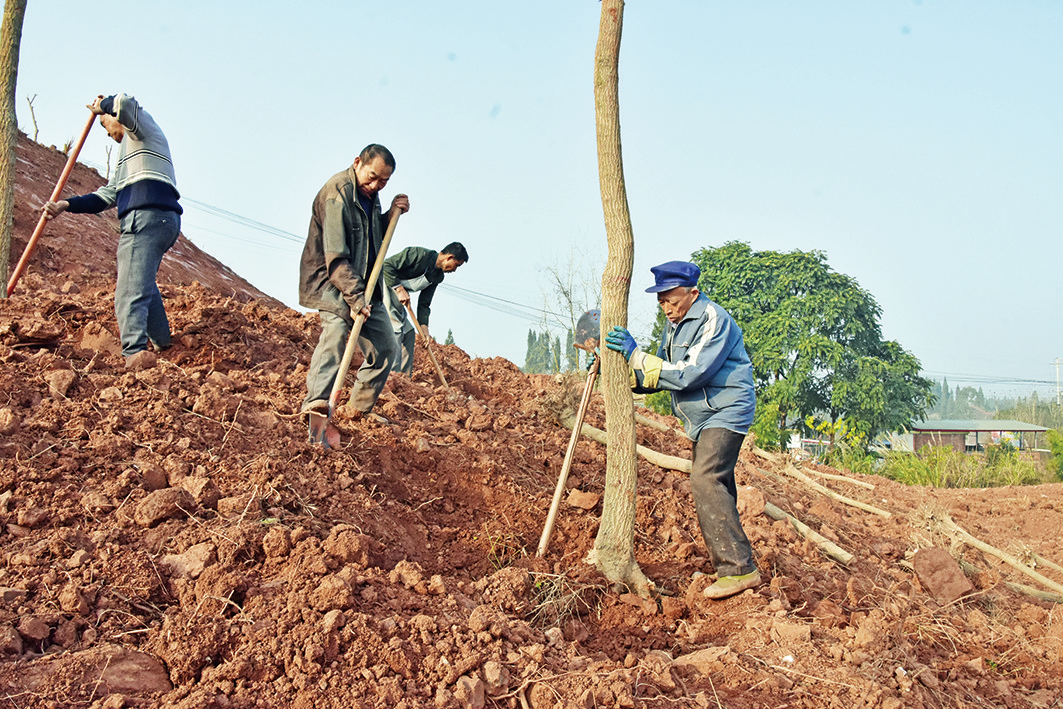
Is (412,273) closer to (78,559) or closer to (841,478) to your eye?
(78,559)

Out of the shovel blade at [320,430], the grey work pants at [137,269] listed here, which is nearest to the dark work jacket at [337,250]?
the shovel blade at [320,430]

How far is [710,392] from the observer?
3826mm

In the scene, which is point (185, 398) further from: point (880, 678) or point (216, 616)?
point (880, 678)

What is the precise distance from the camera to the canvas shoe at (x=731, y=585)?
146 inches

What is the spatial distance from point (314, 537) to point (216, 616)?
62 cm

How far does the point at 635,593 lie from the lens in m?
3.79

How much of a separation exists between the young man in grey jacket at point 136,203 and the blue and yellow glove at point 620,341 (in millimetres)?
2837

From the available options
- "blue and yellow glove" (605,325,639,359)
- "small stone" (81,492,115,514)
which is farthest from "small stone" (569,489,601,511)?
"small stone" (81,492,115,514)

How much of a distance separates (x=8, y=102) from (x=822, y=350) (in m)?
19.0

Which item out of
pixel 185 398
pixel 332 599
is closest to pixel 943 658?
pixel 332 599

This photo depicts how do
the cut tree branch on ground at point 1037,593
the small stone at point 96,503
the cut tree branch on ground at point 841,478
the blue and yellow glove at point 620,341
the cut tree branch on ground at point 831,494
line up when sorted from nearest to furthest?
the small stone at point 96,503 → the blue and yellow glove at point 620,341 → the cut tree branch on ground at point 1037,593 → the cut tree branch on ground at point 831,494 → the cut tree branch on ground at point 841,478

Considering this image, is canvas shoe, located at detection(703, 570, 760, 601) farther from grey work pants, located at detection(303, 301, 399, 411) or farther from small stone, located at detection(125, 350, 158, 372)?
small stone, located at detection(125, 350, 158, 372)

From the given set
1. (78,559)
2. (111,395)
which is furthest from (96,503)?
(111,395)

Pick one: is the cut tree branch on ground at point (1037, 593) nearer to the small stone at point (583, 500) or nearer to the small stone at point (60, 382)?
the small stone at point (583, 500)
